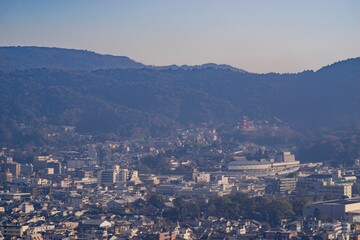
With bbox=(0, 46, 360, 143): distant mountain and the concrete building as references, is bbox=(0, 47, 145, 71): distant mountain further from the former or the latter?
the concrete building

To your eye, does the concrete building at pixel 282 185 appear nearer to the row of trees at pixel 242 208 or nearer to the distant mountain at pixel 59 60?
the row of trees at pixel 242 208

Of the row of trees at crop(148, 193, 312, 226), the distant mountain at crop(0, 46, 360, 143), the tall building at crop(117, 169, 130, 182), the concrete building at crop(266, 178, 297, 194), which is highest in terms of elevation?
the distant mountain at crop(0, 46, 360, 143)

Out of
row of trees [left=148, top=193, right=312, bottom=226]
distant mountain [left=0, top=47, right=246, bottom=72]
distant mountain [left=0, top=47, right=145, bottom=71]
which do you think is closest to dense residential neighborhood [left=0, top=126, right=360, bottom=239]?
row of trees [left=148, top=193, right=312, bottom=226]

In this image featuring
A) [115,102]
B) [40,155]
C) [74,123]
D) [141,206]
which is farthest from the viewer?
[115,102]

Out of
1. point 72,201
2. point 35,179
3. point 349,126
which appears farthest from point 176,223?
point 349,126

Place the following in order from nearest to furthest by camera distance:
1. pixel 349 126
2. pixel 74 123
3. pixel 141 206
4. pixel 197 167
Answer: pixel 141 206, pixel 197 167, pixel 349 126, pixel 74 123

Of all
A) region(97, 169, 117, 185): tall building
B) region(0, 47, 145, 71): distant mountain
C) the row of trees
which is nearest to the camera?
the row of trees

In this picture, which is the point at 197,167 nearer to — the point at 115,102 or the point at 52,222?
the point at 52,222

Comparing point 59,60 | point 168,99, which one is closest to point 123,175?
point 168,99
